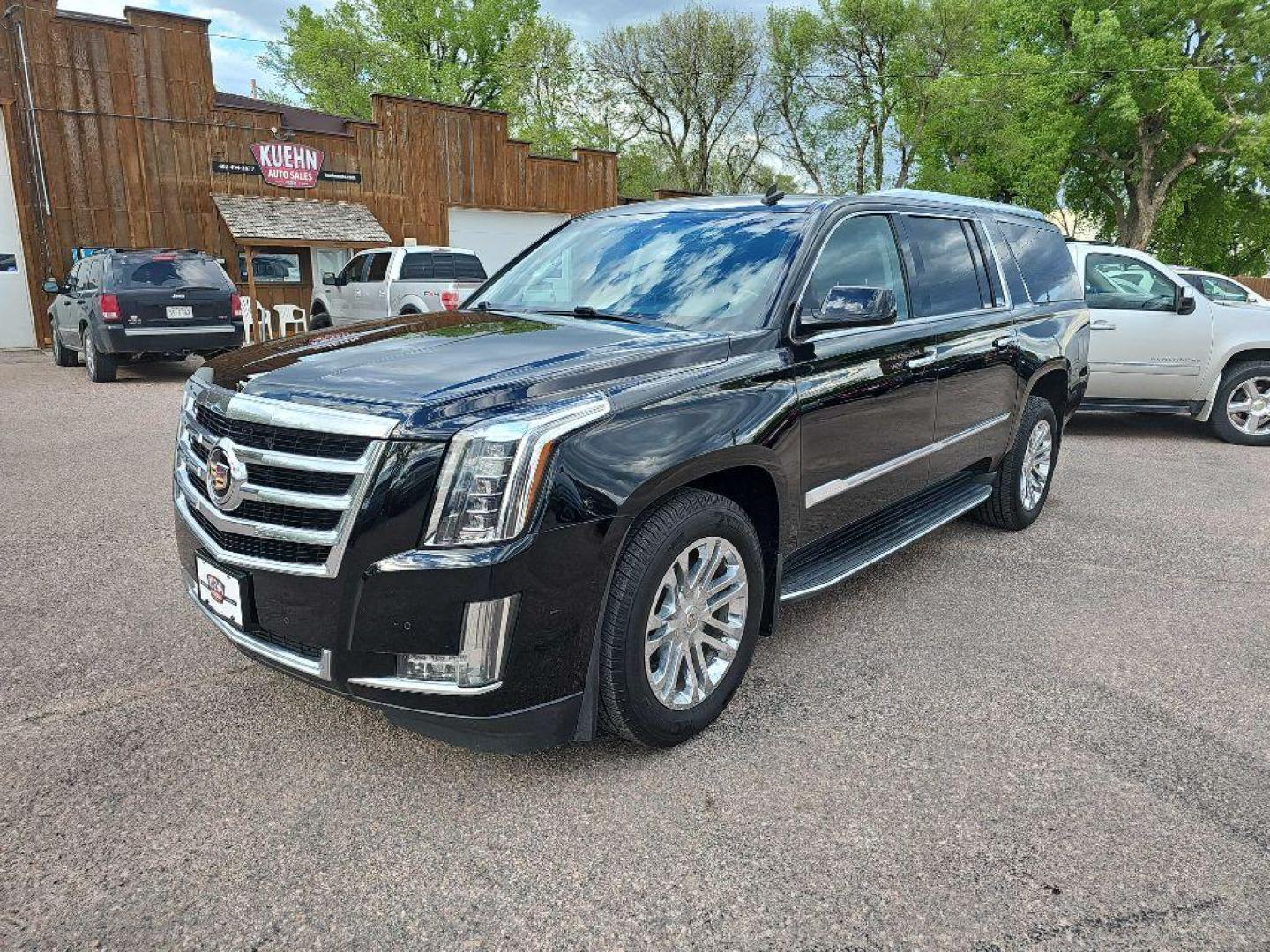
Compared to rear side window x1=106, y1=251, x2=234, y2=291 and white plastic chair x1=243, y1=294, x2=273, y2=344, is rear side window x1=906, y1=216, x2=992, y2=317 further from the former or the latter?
white plastic chair x1=243, y1=294, x2=273, y2=344

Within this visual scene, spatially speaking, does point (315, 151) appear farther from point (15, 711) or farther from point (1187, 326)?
point (15, 711)

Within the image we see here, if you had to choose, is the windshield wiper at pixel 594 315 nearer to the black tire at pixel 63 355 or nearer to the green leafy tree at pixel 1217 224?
the black tire at pixel 63 355

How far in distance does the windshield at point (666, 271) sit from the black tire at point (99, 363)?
10050 millimetres

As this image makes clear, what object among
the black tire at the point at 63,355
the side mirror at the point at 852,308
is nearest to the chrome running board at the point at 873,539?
the side mirror at the point at 852,308

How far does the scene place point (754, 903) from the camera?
90.4 inches

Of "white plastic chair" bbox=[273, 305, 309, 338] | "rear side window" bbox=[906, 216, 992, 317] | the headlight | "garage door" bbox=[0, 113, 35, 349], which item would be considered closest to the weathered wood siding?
"garage door" bbox=[0, 113, 35, 349]

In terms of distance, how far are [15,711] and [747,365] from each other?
113 inches

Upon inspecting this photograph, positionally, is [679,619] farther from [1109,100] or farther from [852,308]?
[1109,100]

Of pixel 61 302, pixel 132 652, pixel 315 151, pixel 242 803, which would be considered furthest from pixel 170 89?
pixel 242 803

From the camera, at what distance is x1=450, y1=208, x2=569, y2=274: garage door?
23.5m

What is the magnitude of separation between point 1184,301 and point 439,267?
36.1ft

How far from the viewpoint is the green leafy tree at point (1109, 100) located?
83.4 ft

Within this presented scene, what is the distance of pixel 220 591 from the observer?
281 centimetres

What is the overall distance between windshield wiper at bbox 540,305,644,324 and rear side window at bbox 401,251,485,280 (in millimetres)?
11542
